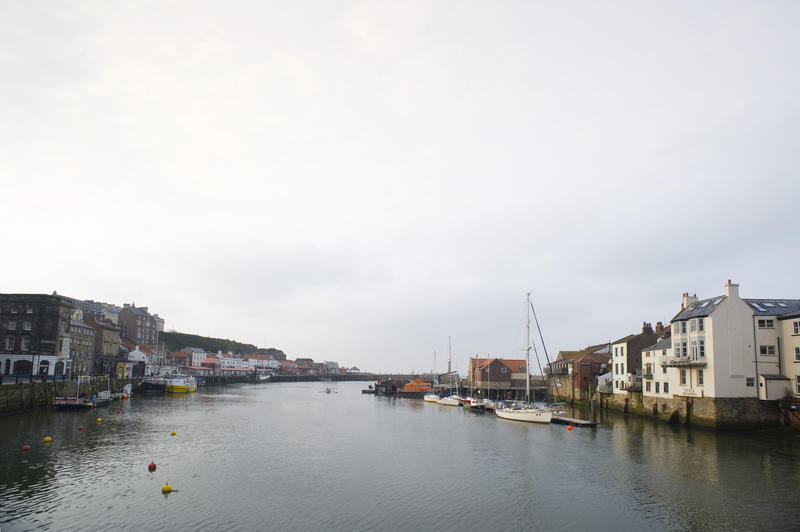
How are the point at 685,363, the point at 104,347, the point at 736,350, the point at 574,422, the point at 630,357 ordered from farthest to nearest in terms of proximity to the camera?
the point at 104,347
the point at 630,357
the point at 574,422
the point at 685,363
the point at 736,350

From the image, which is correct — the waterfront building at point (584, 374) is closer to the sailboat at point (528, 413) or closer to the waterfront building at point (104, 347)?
the sailboat at point (528, 413)

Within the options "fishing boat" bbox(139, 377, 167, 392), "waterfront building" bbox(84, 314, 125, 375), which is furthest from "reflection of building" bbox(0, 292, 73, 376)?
"fishing boat" bbox(139, 377, 167, 392)

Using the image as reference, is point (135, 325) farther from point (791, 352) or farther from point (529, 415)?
point (791, 352)

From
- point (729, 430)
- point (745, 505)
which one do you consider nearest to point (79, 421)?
point (745, 505)

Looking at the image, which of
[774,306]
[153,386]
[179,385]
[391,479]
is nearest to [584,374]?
[774,306]

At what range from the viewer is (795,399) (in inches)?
1922

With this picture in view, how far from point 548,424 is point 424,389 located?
64.7m

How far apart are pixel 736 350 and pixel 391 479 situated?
4128cm

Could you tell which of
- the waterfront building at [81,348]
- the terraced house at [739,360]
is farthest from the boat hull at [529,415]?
the waterfront building at [81,348]

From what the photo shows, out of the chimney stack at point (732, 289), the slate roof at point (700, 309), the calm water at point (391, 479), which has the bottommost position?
the calm water at point (391, 479)

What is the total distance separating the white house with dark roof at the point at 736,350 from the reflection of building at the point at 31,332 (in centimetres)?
9679

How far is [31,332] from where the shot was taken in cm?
8400

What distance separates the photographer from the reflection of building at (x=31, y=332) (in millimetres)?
81312

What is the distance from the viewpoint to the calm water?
80.5ft
